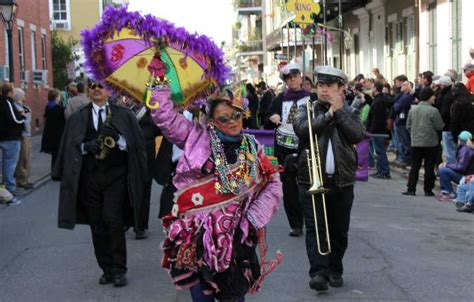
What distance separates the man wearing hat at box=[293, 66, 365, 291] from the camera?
570cm

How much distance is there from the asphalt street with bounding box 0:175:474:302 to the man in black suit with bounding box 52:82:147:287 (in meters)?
0.44

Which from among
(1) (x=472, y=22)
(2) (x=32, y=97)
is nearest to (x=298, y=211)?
(1) (x=472, y=22)

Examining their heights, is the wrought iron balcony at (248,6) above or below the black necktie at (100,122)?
above

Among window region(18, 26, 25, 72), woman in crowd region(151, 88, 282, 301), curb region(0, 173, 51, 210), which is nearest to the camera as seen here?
woman in crowd region(151, 88, 282, 301)

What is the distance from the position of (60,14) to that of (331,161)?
1869 inches

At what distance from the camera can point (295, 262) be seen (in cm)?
702

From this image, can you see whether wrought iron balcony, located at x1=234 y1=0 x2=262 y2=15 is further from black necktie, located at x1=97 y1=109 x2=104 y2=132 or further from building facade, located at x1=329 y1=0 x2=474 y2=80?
black necktie, located at x1=97 y1=109 x2=104 y2=132

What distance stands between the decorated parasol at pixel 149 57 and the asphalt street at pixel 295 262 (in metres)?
1.95

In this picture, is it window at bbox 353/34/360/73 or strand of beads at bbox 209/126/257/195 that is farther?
→ window at bbox 353/34/360/73

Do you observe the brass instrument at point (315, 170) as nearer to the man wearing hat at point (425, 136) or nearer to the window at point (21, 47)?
the man wearing hat at point (425, 136)

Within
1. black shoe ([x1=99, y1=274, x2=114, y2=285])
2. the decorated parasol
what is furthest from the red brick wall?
the decorated parasol

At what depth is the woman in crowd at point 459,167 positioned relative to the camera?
10.8 meters

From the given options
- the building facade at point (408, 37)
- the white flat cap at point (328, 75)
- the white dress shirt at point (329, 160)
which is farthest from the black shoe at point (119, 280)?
the building facade at point (408, 37)

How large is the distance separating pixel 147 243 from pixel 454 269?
333 cm
